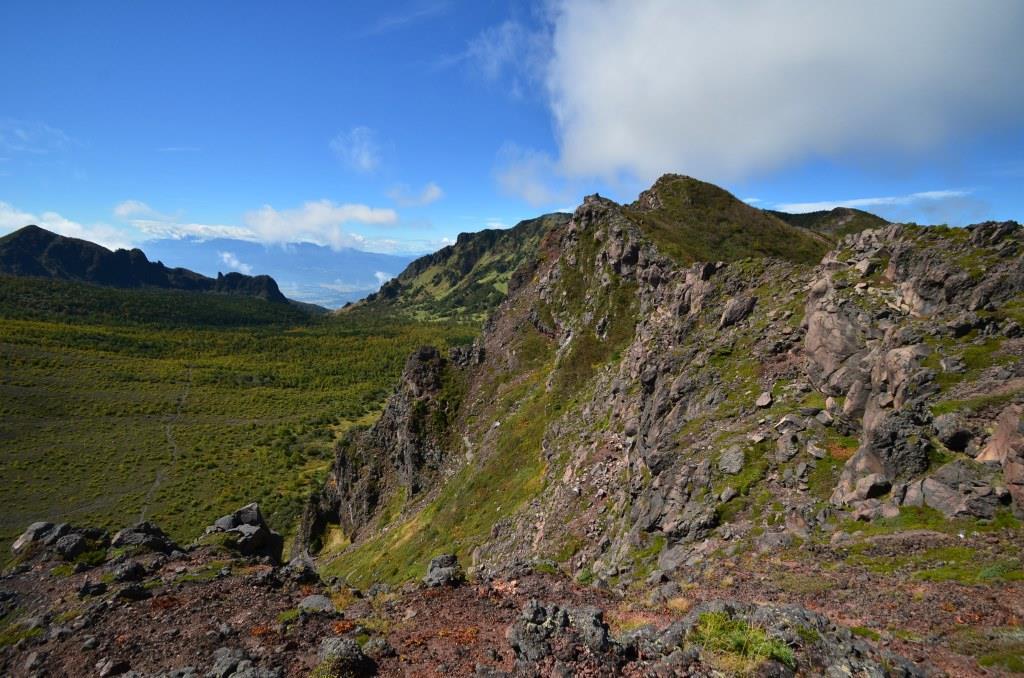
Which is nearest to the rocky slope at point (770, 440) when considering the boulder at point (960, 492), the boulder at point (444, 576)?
the boulder at point (960, 492)

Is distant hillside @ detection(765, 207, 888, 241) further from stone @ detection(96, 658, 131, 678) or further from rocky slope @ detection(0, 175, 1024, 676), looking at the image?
stone @ detection(96, 658, 131, 678)

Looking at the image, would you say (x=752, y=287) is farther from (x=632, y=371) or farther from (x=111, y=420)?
(x=111, y=420)

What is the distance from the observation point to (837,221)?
5290 inches

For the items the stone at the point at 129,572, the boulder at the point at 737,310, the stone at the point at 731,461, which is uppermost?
the boulder at the point at 737,310

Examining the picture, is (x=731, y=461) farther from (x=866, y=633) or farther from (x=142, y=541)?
(x=142, y=541)

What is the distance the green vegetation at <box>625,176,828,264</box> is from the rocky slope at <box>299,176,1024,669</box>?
1340 centimetres

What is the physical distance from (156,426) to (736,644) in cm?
13709

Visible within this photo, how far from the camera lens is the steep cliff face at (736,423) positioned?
574 inches

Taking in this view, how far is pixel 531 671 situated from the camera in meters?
11.1

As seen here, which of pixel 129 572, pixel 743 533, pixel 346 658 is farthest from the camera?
pixel 129 572

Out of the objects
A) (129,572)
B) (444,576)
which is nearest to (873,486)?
(444,576)

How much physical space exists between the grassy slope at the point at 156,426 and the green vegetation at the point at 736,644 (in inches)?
3086

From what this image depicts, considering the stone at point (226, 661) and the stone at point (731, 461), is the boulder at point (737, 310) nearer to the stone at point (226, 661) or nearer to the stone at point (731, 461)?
the stone at point (731, 461)

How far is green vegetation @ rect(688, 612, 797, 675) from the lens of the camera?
30.8 feet
